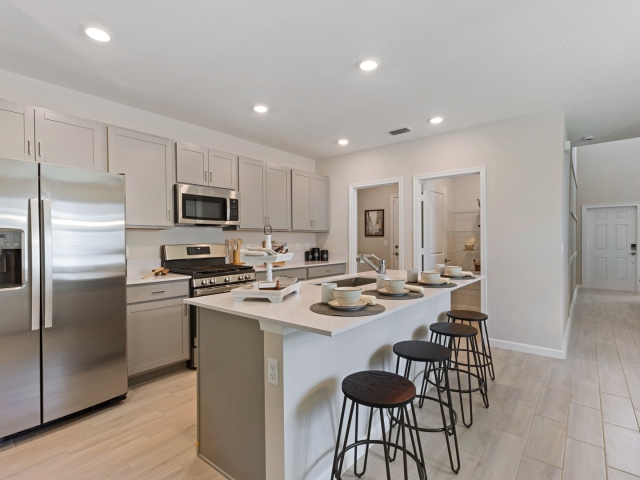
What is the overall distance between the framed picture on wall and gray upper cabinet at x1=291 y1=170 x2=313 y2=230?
7.37 ft

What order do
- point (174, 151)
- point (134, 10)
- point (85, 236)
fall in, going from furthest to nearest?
point (174, 151) → point (85, 236) → point (134, 10)

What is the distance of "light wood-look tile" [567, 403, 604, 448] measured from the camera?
2.07 meters

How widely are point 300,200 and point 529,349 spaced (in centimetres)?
342

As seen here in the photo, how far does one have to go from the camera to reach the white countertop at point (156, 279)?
9.51ft

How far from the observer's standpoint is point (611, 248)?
24.4 feet

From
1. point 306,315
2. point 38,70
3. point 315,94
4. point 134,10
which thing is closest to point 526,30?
point 315,94

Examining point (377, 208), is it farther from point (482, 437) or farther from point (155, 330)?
point (482, 437)

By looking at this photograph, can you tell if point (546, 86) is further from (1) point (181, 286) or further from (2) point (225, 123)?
(1) point (181, 286)

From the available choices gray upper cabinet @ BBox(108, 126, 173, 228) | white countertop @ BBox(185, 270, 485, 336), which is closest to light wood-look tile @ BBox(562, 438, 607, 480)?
white countertop @ BBox(185, 270, 485, 336)

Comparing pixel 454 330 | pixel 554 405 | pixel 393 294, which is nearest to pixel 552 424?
pixel 554 405

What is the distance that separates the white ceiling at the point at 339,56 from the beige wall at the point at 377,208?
10.2ft

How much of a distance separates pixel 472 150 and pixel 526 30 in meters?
1.93

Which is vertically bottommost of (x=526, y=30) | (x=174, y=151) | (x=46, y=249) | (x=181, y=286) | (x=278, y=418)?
(x=278, y=418)

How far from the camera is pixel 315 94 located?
9.95 feet
